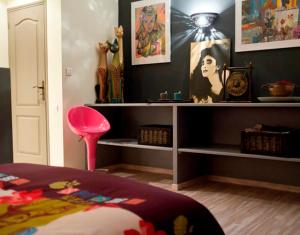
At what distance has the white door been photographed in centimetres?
426

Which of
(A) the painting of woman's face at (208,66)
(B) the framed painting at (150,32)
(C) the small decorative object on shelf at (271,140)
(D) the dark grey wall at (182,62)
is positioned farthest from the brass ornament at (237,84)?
(B) the framed painting at (150,32)

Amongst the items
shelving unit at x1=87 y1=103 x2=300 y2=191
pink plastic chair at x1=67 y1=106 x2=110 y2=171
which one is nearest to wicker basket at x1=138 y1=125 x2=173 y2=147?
shelving unit at x1=87 y1=103 x2=300 y2=191

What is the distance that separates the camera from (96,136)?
12.1ft

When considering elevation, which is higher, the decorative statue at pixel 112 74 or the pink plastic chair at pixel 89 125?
the decorative statue at pixel 112 74

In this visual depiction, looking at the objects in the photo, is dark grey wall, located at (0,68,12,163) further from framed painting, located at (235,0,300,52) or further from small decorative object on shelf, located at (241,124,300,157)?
framed painting, located at (235,0,300,52)

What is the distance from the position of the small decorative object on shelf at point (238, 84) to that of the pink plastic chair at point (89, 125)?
136 cm

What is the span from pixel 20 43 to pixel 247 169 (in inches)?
129

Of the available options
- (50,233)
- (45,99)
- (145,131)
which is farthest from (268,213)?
(45,99)

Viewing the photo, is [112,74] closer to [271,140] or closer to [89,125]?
[89,125]

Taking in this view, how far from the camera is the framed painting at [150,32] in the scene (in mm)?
4078

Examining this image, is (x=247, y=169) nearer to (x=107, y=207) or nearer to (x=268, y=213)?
(x=268, y=213)

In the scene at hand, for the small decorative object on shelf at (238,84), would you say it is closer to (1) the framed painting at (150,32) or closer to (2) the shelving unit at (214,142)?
(2) the shelving unit at (214,142)

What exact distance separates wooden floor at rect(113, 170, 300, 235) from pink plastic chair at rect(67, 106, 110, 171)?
0.69 metres

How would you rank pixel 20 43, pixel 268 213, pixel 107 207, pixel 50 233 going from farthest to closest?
pixel 20 43
pixel 268 213
pixel 107 207
pixel 50 233
